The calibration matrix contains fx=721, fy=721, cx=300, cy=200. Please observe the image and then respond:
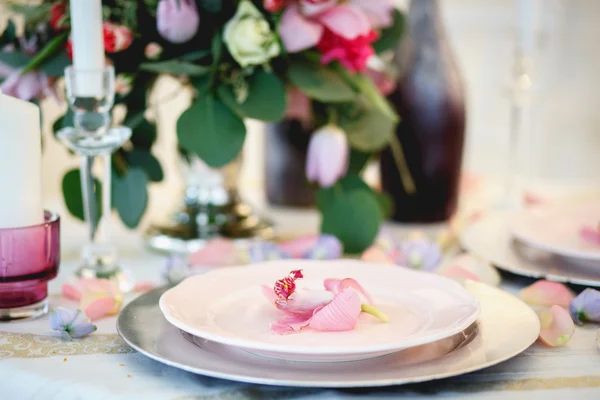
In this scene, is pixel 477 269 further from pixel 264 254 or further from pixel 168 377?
pixel 168 377

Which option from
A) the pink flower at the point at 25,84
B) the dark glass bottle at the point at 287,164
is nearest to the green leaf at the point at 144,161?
the pink flower at the point at 25,84

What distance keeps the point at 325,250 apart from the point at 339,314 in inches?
12.1

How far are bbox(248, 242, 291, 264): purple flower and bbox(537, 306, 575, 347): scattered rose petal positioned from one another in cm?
31

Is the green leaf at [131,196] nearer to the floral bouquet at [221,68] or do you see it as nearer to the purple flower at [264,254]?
the floral bouquet at [221,68]

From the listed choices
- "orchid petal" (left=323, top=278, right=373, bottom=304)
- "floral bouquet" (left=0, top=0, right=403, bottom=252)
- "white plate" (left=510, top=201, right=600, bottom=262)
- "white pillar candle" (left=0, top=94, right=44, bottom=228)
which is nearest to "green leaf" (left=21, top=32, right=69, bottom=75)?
"floral bouquet" (left=0, top=0, right=403, bottom=252)

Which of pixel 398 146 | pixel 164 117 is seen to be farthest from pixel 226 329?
pixel 164 117

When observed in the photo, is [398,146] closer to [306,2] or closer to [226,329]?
[306,2]

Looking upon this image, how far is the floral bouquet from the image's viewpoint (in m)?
0.78

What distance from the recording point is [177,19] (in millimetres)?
772

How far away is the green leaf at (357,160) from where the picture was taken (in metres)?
1.00

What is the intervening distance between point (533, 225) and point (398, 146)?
27cm

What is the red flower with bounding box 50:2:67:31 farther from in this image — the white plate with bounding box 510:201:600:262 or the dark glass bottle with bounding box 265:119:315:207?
the white plate with bounding box 510:201:600:262

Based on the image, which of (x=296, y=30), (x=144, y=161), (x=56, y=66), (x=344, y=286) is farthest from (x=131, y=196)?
(x=344, y=286)

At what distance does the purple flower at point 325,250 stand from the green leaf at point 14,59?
0.39 meters
